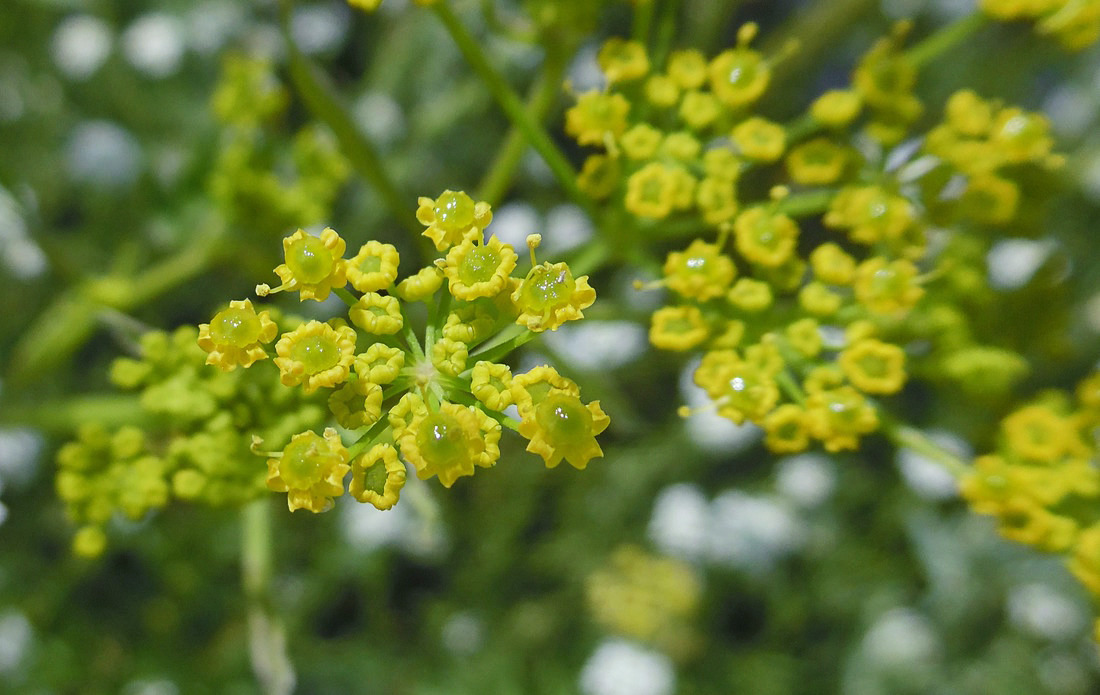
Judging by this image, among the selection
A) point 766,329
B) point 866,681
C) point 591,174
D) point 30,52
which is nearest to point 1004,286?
point 866,681

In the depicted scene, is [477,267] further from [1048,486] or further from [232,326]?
[1048,486]

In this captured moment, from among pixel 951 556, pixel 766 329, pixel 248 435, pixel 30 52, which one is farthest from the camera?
pixel 30 52

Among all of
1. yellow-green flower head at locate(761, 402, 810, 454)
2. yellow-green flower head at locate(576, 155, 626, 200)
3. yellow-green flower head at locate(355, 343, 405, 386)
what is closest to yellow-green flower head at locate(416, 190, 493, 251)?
yellow-green flower head at locate(355, 343, 405, 386)

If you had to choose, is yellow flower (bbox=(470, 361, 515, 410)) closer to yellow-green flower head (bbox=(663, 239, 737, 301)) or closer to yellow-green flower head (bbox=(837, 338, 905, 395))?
yellow-green flower head (bbox=(663, 239, 737, 301))

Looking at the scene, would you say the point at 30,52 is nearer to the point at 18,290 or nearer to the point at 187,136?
the point at 187,136

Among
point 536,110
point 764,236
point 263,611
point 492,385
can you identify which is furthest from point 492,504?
point 492,385

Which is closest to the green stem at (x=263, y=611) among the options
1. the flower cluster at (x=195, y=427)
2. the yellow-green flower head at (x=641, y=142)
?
the flower cluster at (x=195, y=427)
